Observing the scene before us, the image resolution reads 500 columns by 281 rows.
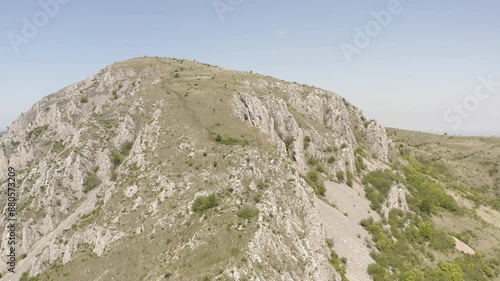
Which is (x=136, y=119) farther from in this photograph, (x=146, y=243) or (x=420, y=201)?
(x=420, y=201)

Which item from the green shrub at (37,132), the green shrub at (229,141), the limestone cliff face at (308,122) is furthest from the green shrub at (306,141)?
the green shrub at (37,132)

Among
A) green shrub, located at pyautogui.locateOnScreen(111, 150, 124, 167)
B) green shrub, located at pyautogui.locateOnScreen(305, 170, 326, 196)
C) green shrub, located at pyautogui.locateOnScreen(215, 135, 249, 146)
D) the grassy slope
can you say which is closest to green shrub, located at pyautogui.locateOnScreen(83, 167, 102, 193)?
green shrub, located at pyautogui.locateOnScreen(111, 150, 124, 167)

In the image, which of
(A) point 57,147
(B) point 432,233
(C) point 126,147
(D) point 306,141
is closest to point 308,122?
(D) point 306,141

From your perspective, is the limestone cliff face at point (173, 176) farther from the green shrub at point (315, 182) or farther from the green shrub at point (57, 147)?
the green shrub at point (315, 182)

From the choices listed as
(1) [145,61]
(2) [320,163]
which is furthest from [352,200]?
(1) [145,61]

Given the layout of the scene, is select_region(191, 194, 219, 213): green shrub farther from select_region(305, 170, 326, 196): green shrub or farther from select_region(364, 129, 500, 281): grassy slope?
select_region(364, 129, 500, 281): grassy slope

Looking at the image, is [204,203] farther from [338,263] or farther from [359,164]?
[359,164]

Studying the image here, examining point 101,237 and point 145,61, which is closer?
point 101,237
